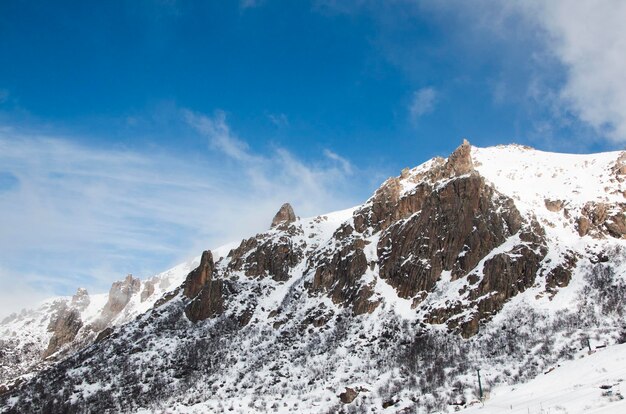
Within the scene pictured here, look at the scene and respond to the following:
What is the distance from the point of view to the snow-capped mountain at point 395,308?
93.1 m

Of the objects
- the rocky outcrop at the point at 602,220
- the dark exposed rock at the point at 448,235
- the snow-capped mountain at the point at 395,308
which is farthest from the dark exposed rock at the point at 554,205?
the dark exposed rock at the point at 448,235

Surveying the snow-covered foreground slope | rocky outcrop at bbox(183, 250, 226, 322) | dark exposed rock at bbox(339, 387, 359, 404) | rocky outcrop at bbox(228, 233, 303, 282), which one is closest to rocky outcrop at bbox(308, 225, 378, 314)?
rocky outcrop at bbox(228, 233, 303, 282)

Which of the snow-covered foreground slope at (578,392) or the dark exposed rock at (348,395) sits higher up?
the snow-covered foreground slope at (578,392)

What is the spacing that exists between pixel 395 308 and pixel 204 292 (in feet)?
201

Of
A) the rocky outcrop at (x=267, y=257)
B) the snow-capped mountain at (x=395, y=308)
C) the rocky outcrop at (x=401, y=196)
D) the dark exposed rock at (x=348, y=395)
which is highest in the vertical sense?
the rocky outcrop at (x=401, y=196)

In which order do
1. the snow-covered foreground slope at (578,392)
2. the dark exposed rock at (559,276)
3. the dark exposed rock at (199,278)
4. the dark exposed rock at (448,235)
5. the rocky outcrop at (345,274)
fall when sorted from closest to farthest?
the snow-covered foreground slope at (578,392), the dark exposed rock at (559,276), the dark exposed rock at (448,235), the rocky outcrop at (345,274), the dark exposed rock at (199,278)

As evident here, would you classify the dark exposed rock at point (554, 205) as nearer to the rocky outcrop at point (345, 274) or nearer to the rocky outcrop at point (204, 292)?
the rocky outcrop at point (345, 274)

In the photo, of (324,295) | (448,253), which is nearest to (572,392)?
(448,253)

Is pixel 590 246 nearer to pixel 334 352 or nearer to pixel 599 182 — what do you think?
pixel 599 182

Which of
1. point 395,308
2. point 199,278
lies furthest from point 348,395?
point 199,278

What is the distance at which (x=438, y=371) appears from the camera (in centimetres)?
9006

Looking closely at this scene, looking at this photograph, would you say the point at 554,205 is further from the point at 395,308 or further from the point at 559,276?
the point at 395,308

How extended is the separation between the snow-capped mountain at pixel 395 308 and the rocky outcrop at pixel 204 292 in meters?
0.59

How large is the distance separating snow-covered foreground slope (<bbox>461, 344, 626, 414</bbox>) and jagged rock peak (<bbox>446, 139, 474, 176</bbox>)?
131231 millimetres
